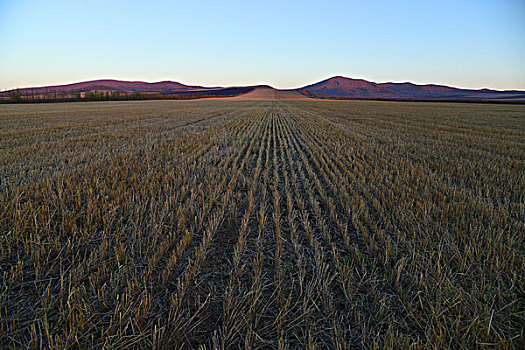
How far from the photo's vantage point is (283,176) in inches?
242

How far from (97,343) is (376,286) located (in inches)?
85.1

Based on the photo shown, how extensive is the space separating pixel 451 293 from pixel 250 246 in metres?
1.94

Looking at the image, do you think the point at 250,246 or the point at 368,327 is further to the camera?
the point at 250,246

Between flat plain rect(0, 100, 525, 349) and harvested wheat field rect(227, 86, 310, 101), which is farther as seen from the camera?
harvested wheat field rect(227, 86, 310, 101)

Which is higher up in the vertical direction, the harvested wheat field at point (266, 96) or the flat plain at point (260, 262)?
the harvested wheat field at point (266, 96)

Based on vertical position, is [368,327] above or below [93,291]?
below

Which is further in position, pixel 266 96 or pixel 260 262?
pixel 266 96

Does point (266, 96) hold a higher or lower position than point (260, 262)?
higher

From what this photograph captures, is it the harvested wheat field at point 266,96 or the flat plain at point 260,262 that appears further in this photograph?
the harvested wheat field at point 266,96

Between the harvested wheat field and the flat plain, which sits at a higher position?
the harvested wheat field

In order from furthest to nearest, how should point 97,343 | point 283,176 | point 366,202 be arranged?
1. point 283,176
2. point 366,202
3. point 97,343

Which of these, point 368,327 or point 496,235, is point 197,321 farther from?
point 496,235

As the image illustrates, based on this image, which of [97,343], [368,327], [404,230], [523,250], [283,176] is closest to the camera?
[97,343]

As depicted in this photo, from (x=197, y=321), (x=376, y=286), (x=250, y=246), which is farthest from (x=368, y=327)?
(x=250, y=246)
